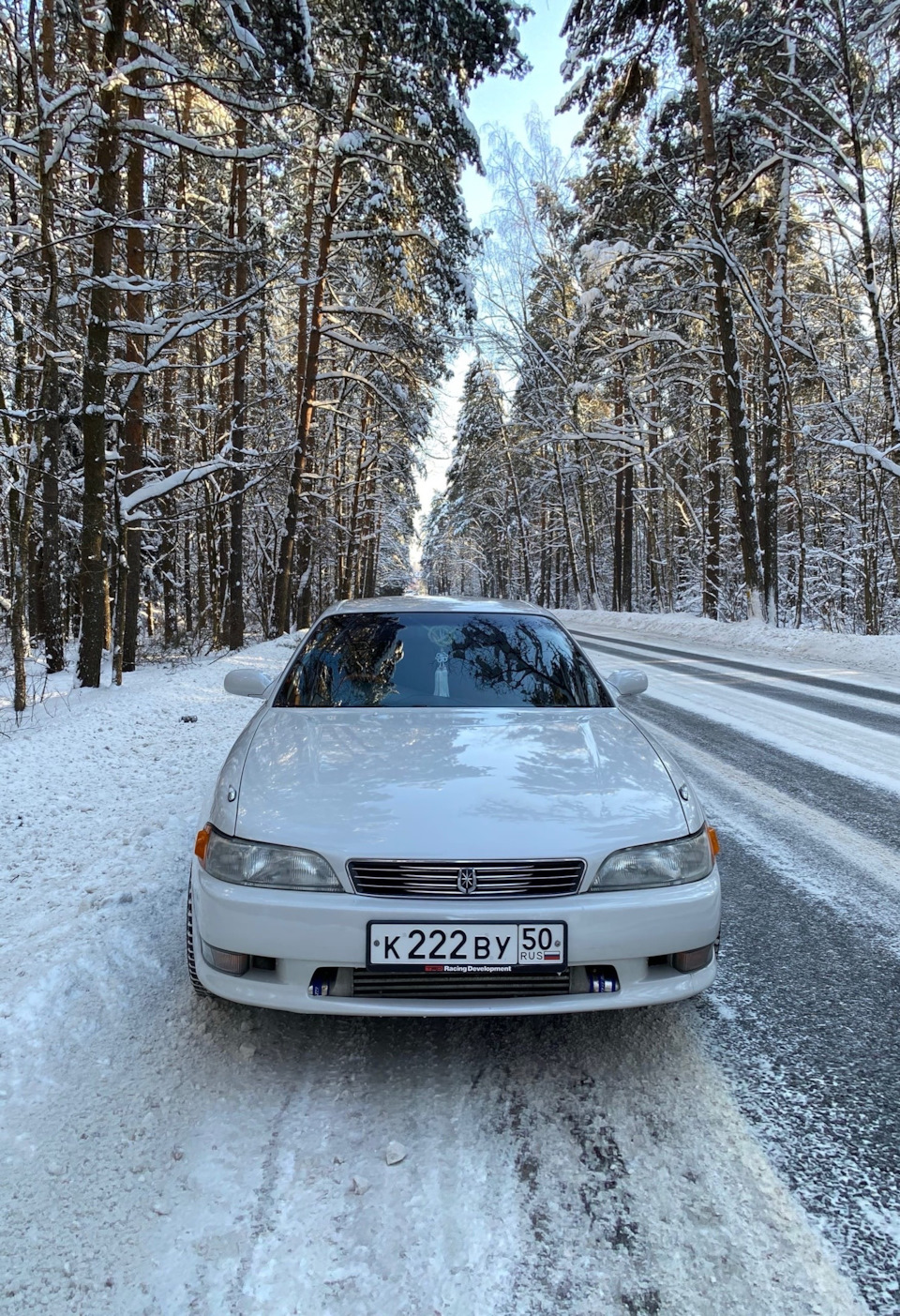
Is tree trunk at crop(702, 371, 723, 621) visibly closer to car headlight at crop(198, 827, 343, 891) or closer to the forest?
the forest

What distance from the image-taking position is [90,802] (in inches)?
177

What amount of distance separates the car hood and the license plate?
7.5 inches

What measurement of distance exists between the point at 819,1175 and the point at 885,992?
101 centimetres

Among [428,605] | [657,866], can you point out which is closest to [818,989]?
[657,866]

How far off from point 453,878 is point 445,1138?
0.64 m

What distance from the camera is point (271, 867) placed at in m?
2.10

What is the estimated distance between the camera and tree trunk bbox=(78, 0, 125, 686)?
26.3 feet

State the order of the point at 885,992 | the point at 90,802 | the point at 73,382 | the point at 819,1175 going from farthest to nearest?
the point at 73,382
the point at 90,802
the point at 885,992
the point at 819,1175

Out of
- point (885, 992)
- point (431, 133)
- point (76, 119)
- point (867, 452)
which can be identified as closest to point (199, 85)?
point (76, 119)

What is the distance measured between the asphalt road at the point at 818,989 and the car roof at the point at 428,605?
1151 mm

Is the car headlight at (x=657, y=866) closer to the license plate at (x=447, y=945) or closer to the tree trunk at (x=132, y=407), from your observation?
the license plate at (x=447, y=945)

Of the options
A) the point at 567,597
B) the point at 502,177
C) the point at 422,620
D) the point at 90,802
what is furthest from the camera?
the point at 567,597

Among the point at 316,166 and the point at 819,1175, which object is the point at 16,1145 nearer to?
the point at 819,1175

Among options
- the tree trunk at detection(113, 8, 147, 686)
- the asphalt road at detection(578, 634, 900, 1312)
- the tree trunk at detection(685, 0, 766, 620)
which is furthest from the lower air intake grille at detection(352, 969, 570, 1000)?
the tree trunk at detection(685, 0, 766, 620)
